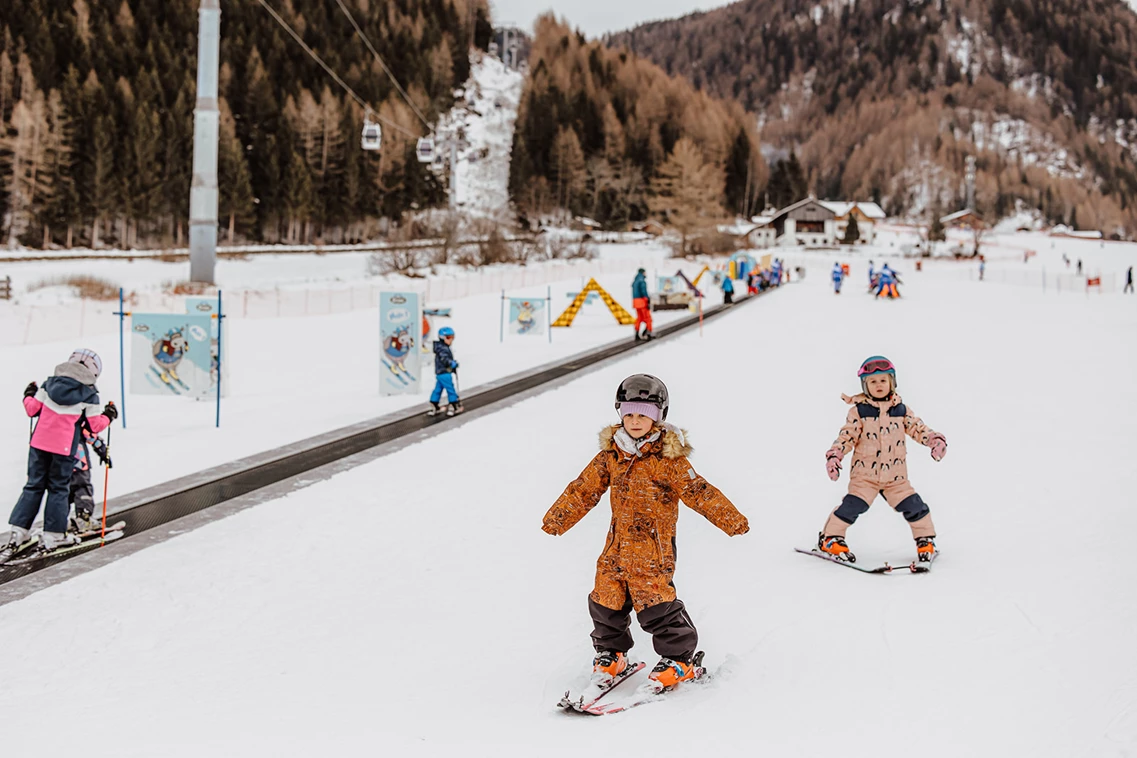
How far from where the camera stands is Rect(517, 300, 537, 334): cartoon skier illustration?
25.2 metres

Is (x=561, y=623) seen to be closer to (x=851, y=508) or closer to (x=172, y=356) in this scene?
(x=851, y=508)

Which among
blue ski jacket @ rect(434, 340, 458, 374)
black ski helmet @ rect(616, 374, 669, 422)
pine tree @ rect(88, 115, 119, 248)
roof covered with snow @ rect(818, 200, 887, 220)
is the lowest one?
blue ski jacket @ rect(434, 340, 458, 374)

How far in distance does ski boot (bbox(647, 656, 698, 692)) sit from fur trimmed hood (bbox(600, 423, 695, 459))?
0.93 meters

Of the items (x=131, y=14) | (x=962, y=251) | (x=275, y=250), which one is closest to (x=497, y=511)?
(x=275, y=250)

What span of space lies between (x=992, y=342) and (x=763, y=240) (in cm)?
10134

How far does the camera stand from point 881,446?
615 cm

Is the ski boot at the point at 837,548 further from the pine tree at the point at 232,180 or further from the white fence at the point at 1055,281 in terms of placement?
the pine tree at the point at 232,180

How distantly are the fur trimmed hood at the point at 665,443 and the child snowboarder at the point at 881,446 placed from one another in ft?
6.26

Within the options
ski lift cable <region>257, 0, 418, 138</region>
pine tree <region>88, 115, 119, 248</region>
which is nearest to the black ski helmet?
ski lift cable <region>257, 0, 418, 138</region>

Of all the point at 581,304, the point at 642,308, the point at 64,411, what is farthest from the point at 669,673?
the point at 581,304

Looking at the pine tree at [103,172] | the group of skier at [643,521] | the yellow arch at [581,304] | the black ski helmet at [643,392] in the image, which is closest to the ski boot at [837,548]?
the group of skier at [643,521]

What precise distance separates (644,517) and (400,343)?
37.5ft

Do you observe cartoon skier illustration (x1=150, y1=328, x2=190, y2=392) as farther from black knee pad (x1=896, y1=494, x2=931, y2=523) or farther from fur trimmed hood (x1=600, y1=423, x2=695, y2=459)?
fur trimmed hood (x1=600, y1=423, x2=695, y2=459)

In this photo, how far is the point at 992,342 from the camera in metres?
23.5
